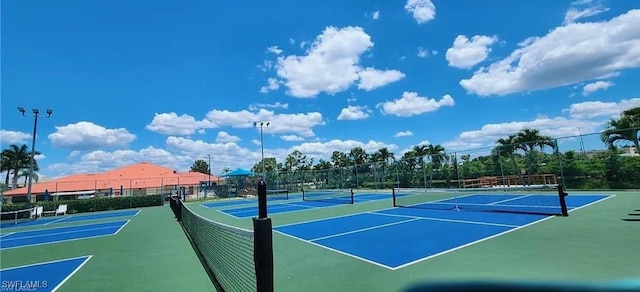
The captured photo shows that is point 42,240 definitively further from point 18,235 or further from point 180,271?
point 180,271

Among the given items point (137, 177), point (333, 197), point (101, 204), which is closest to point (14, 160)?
point (137, 177)

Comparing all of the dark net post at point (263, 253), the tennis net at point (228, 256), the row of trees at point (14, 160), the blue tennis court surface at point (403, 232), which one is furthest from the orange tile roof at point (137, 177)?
the dark net post at point (263, 253)

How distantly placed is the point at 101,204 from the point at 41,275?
2224 cm

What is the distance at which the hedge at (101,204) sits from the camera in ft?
80.5

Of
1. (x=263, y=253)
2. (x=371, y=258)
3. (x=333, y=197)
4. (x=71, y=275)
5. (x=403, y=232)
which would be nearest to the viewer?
(x=263, y=253)

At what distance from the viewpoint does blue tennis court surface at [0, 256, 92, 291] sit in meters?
6.07

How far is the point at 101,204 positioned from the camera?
85.0ft

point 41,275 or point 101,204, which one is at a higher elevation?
point 101,204

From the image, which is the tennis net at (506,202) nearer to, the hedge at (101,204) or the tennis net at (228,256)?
the tennis net at (228,256)

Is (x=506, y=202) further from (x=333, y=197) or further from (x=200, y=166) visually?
(x=200, y=166)

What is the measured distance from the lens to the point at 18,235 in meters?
13.8

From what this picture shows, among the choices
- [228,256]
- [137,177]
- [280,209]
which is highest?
[137,177]

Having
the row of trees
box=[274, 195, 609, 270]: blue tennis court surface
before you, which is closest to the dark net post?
box=[274, 195, 609, 270]: blue tennis court surface

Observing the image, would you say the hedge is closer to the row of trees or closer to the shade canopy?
the shade canopy
